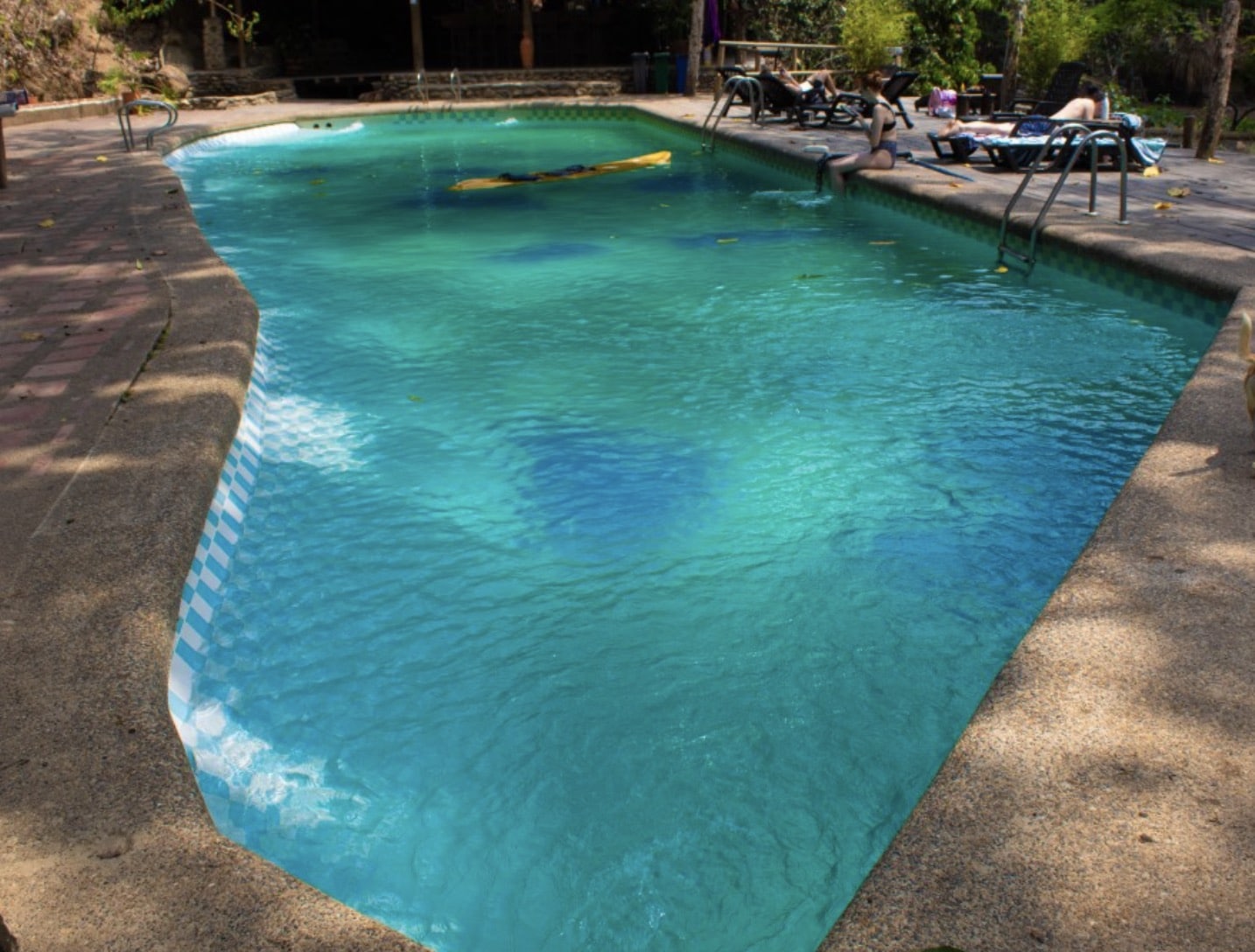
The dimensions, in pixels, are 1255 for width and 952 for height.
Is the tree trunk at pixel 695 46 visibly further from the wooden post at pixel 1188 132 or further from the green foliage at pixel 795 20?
the wooden post at pixel 1188 132

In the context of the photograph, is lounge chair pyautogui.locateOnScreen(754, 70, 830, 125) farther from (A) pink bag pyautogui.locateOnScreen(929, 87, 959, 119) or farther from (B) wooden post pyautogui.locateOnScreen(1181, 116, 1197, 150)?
(B) wooden post pyautogui.locateOnScreen(1181, 116, 1197, 150)

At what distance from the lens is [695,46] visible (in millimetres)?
21391

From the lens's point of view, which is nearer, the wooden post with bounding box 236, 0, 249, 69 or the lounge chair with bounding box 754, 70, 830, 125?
the lounge chair with bounding box 754, 70, 830, 125

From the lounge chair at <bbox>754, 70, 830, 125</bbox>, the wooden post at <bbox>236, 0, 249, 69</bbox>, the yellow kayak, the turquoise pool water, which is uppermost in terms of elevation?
the wooden post at <bbox>236, 0, 249, 69</bbox>

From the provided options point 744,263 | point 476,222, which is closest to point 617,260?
point 744,263

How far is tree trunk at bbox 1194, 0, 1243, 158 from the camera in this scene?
9.93 meters

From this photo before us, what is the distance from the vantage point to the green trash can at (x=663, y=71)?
2289 cm

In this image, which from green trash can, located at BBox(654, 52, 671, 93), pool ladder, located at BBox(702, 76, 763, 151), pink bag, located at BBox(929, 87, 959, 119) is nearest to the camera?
pool ladder, located at BBox(702, 76, 763, 151)

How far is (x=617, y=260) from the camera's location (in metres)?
9.02

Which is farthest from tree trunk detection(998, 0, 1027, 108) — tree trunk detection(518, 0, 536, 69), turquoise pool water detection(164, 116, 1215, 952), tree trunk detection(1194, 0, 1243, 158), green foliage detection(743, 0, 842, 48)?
tree trunk detection(518, 0, 536, 69)

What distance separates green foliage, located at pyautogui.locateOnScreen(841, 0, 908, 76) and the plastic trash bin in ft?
17.4

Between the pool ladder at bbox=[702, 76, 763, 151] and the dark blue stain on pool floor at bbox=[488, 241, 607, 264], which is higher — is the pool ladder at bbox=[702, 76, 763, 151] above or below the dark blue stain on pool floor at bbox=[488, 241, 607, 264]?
above

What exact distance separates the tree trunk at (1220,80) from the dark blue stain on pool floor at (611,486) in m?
7.99

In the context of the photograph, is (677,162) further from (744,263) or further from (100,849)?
(100,849)
